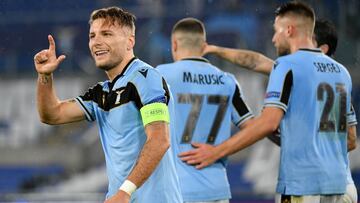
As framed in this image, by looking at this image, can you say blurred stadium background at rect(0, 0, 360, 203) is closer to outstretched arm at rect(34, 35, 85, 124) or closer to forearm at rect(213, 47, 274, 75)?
forearm at rect(213, 47, 274, 75)

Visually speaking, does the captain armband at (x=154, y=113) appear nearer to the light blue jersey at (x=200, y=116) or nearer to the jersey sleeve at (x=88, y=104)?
the jersey sleeve at (x=88, y=104)

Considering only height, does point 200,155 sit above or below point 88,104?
below

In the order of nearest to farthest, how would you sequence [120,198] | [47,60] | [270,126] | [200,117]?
1. [120,198]
2. [47,60]
3. [270,126]
4. [200,117]

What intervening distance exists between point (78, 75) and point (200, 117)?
7138mm

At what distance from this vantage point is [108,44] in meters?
4.52

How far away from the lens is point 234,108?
6199 millimetres

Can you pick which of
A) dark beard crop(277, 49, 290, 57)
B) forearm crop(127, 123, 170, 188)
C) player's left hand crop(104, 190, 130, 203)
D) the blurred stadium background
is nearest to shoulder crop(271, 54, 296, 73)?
dark beard crop(277, 49, 290, 57)

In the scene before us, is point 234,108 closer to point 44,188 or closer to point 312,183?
point 312,183

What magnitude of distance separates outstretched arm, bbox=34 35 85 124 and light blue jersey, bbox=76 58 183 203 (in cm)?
35

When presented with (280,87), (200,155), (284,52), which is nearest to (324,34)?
(284,52)

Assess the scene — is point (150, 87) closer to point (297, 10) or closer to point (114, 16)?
point (114, 16)

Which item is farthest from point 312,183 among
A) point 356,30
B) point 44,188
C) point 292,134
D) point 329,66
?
point 44,188

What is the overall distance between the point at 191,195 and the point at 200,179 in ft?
0.39

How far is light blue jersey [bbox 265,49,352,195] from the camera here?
18.2 feet
